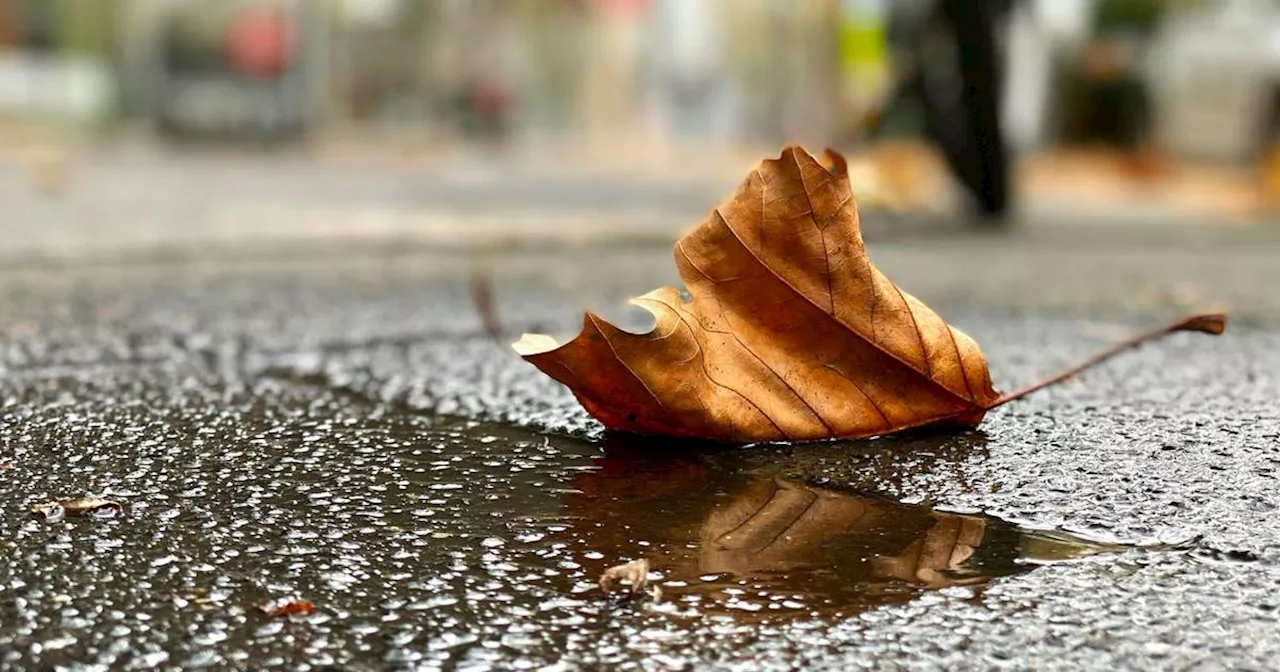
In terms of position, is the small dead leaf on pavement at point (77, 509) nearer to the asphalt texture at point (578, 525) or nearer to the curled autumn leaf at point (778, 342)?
the asphalt texture at point (578, 525)

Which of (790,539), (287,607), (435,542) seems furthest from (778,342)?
(287,607)

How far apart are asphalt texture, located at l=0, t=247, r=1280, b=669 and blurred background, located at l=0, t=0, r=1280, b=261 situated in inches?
73.2

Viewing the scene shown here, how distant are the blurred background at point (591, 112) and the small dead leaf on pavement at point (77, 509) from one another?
2208 mm

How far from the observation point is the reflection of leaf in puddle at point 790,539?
0.90m

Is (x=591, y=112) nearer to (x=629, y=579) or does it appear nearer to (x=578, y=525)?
(x=578, y=525)

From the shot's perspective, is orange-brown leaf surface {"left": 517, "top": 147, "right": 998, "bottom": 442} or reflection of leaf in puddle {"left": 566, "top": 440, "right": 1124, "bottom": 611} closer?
reflection of leaf in puddle {"left": 566, "top": 440, "right": 1124, "bottom": 611}

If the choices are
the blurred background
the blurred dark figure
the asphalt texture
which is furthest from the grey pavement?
the blurred dark figure

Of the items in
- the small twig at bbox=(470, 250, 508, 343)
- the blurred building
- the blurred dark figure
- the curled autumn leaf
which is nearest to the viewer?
the curled autumn leaf

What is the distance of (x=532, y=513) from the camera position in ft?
3.46

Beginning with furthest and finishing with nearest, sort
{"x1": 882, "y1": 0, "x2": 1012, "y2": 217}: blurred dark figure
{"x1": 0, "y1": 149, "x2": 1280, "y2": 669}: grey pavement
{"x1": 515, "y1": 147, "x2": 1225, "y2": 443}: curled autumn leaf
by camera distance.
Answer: {"x1": 882, "y1": 0, "x2": 1012, "y2": 217}: blurred dark figure → {"x1": 515, "y1": 147, "x2": 1225, "y2": 443}: curled autumn leaf → {"x1": 0, "y1": 149, "x2": 1280, "y2": 669}: grey pavement

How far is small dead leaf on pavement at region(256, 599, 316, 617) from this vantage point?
833mm

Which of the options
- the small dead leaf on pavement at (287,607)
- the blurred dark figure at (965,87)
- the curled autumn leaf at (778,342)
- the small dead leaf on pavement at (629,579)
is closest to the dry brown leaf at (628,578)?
the small dead leaf on pavement at (629,579)

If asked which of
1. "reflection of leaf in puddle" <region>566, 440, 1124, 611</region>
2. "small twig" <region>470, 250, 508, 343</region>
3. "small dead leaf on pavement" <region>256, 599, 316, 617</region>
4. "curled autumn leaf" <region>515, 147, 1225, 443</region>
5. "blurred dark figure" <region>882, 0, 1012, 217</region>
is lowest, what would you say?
"small twig" <region>470, 250, 508, 343</region>

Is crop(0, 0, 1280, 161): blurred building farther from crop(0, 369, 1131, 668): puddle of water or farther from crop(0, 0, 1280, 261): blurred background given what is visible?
crop(0, 369, 1131, 668): puddle of water
